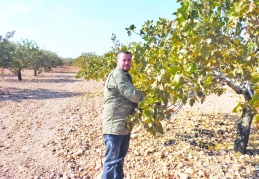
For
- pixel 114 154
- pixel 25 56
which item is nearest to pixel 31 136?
pixel 114 154

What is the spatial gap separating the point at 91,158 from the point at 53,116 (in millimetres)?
5619

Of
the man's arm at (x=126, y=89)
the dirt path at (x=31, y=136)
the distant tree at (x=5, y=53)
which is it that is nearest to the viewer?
the man's arm at (x=126, y=89)

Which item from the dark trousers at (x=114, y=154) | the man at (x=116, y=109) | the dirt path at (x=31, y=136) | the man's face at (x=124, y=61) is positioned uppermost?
the man's face at (x=124, y=61)

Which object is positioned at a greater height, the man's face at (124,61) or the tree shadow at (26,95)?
the man's face at (124,61)

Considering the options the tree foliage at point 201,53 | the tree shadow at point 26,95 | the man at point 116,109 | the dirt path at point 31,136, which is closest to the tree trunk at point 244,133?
the tree foliage at point 201,53

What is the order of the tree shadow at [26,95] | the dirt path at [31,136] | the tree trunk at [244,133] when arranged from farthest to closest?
the tree shadow at [26,95] < the tree trunk at [244,133] < the dirt path at [31,136]

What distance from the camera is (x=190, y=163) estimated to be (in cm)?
527

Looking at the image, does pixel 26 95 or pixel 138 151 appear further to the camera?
pixel 26 95

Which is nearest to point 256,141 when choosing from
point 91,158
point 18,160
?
point 91,158

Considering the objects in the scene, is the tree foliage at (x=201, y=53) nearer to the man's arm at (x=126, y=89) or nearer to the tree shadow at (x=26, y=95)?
the man's arm at (x=126, y=89)

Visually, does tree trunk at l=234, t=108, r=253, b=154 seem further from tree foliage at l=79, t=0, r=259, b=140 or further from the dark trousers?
the dark trousers

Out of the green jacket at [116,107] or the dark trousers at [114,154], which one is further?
the dark trousers at [114,154]

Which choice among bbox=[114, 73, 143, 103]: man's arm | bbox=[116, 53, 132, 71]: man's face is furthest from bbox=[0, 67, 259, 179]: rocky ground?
bbox=[116, 53, 132, 71]: man's face

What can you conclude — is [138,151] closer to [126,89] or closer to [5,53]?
[126,89]
